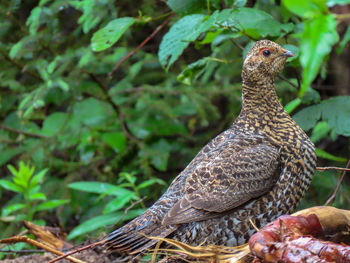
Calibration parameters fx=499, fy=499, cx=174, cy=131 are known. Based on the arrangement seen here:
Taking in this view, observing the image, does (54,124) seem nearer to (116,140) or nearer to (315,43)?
(116,140)

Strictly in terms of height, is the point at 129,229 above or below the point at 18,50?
below

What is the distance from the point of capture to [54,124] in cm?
518

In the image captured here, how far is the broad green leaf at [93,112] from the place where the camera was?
199 inches

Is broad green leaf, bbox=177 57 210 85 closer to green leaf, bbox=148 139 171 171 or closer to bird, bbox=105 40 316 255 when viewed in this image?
bird, bbox=105 40 316 255

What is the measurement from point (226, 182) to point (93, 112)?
2460 mm

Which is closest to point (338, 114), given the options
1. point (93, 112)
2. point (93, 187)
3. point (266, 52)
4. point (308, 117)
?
point (308, 117)

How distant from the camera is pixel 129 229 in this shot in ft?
10.0

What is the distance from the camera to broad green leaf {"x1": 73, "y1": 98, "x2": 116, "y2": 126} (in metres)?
5.06

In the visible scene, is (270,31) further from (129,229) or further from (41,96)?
(41,96)

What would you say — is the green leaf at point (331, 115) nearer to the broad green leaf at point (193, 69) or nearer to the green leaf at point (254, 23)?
the green leaf at point (254, 23)

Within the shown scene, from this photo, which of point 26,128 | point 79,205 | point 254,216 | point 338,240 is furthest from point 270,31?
point 26,128

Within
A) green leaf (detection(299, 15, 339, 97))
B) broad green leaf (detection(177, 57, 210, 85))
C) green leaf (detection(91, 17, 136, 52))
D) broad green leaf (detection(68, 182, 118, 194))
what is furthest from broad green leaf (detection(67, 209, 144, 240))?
green leaf (detection(299, 15, 339, 97))

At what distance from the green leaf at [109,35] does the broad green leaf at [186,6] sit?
309 millimetres

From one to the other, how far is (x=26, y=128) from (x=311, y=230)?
406cm
